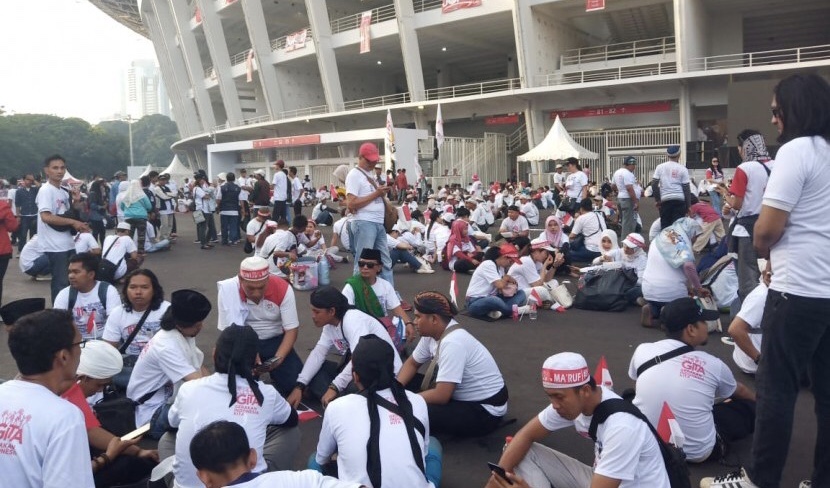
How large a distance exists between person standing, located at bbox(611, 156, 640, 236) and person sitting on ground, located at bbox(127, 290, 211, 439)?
9.51 meters

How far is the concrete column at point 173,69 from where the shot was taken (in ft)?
154

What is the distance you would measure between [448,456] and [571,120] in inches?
1025

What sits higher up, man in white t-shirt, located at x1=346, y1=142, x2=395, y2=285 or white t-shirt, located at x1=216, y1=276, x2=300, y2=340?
man in white t-shirt, located at x1=346, y1=142, x2=395, y2=285

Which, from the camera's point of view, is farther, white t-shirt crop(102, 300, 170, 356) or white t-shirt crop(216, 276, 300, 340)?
white t-shirt crop(216, 276, 300, 340)

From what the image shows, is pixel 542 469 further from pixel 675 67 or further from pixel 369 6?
pixel 369 6

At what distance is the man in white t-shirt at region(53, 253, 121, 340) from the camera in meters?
4.88

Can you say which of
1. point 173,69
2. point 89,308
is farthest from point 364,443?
point 173,69

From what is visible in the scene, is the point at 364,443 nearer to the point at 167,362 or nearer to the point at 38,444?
the point at 38,444

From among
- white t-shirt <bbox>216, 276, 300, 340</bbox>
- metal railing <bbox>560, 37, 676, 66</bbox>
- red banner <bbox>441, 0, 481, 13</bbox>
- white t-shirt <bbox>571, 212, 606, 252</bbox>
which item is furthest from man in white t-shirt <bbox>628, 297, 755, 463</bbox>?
metal railing <bbox>560, 37, 676, 66</bbox>

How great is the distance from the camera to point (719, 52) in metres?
26.4

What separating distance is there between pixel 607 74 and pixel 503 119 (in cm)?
576

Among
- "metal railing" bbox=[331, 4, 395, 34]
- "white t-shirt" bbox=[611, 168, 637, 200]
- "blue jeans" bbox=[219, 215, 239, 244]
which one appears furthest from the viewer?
"metal railing" bbox=[331, 4, 395, 34]

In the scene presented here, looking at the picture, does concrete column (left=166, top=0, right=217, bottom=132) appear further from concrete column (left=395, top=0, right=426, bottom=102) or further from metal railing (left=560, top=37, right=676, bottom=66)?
metal railing (left=560, top=37, right=676, bottom=66)

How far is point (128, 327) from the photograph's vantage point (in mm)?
4582
